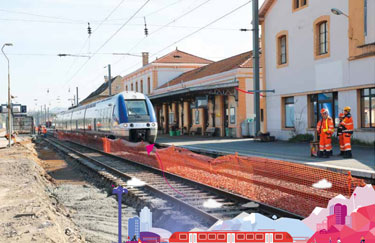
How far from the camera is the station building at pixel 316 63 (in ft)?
61.4

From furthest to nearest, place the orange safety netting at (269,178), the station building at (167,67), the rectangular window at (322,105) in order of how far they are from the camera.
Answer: the station building at (167,67)
the rectangular window at (322,105)
the orange safety netting at (269,178)

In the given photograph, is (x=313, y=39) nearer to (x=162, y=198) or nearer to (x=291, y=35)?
(x=291, y=35)

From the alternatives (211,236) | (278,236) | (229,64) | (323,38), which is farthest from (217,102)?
(211,236)

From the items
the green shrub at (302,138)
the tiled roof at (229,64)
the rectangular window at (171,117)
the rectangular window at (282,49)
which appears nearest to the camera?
the green shrub at (302,138)

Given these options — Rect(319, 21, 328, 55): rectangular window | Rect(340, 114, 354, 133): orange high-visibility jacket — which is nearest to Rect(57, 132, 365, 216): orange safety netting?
Rect(340, 114, 354, 133): orange high-visibility jacket

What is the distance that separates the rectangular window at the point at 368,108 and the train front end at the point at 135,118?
9.78 m

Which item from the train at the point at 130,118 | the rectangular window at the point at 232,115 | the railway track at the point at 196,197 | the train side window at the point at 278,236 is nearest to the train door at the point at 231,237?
the train side window at the point at 278,236

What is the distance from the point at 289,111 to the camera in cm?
2433

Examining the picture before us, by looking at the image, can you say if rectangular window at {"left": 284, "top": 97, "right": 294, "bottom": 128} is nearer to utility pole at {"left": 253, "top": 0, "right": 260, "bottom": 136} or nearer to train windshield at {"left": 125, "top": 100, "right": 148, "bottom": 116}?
utility pole at {"left": 253, "top": 0, "right": 260, "bottom": 136}

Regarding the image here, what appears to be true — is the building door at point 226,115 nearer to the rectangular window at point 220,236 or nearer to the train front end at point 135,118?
the train front end at point 135,118

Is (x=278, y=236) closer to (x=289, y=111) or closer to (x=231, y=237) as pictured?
(x=231, y=237)

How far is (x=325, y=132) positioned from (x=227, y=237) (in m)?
12.4

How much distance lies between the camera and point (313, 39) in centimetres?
2209

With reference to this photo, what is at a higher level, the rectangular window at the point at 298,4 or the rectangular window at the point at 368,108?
the rectangular window at the point at 298,4
